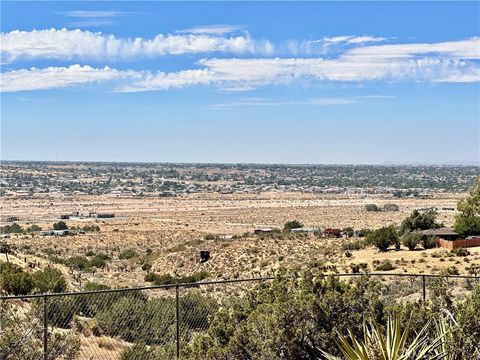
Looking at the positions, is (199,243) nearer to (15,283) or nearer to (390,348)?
(15,283)

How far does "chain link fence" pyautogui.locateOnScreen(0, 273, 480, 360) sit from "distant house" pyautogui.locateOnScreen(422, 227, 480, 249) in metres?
30.8

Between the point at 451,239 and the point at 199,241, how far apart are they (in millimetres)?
24180

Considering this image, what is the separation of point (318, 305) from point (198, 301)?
758 centimetres

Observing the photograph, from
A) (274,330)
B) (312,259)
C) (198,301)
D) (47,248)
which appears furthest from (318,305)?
(47,248)

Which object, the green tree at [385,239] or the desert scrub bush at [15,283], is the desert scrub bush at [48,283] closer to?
the desert scrub bush at [15,283]

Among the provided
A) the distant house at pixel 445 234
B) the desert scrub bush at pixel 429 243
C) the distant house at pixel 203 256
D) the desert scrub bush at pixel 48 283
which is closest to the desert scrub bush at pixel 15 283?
the desert scrub bush at pixel 48 283

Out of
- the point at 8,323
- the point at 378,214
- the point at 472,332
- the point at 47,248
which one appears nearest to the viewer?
the point at 472,332

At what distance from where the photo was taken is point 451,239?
5328 centimetres

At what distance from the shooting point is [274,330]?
419 inches

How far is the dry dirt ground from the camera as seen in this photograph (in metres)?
45.0

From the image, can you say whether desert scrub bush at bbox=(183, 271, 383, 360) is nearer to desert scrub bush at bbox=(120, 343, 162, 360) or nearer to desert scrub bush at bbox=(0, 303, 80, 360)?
desert scrub bush at bbox=(120, 343, 162, 360)

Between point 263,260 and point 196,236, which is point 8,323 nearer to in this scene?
point 263,260

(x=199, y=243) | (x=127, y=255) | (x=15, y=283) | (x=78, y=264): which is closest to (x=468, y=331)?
(x=15, y=283)

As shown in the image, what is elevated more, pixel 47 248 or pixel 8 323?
pixel 8 323
